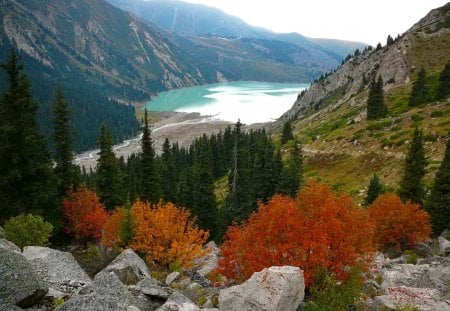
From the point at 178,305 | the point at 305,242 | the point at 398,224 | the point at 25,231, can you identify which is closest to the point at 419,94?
the point at 398,224

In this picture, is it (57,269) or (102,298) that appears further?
(57,269)

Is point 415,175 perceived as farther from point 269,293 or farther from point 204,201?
point 269,293

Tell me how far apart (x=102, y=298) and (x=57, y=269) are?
11.5 meters

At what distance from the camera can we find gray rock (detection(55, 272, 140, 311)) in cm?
1418

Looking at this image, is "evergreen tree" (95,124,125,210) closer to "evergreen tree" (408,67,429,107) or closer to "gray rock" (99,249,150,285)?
"gray rock" (99,249,150,285)

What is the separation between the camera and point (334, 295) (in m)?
20.8

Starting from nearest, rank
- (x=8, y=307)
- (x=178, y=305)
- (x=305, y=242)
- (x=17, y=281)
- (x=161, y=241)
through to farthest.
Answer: (x=8, y=307) < (x=17, y=281) < (x=178, y=305) < (x=305, y=242) < (x=161, y=241)

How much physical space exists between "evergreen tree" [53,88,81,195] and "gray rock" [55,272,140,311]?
126 ft

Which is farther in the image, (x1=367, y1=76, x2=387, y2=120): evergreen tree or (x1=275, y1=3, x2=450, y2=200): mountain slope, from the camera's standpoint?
(x1=367, y1=76, x2=387, y2=120): evergreen tree

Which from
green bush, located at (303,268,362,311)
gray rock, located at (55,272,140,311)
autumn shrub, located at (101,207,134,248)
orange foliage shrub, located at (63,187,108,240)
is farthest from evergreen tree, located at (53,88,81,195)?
green bush, located at (303,268,362,311)

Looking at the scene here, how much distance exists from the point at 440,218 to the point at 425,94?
70.2 m

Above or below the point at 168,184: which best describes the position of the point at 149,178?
above

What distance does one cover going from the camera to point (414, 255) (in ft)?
126

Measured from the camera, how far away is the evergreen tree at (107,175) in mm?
58406
